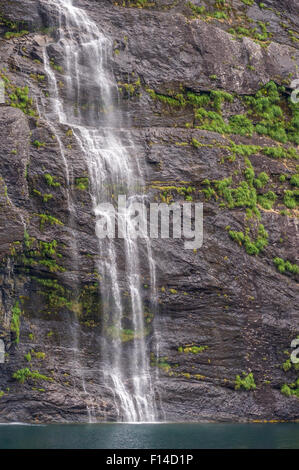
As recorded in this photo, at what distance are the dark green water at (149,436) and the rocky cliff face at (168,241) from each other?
148cm

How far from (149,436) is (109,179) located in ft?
37.6

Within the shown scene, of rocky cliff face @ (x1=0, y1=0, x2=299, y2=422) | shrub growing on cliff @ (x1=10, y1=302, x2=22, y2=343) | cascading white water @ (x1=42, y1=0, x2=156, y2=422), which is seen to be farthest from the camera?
cascading white water @ (x1=42, y1=0, x2=156, y2=422)

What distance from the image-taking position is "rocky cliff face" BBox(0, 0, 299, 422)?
1135 inches

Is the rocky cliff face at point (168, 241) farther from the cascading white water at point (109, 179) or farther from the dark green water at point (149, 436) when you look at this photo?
the dark green water at point (149, 436)

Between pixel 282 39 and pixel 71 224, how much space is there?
1729cm

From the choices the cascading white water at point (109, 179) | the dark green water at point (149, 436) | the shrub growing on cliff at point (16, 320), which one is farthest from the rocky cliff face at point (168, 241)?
the dark green water at point (149, 436)

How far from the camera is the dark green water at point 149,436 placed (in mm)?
23141

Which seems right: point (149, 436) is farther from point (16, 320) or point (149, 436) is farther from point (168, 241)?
point (168, 241)

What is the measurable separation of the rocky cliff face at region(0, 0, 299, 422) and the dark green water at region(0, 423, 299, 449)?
1.48 m

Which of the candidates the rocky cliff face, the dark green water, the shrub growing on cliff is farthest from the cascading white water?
the shrub growing on cliff

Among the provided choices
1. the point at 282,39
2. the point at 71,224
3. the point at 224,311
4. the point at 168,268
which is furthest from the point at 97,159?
the point at 282,39

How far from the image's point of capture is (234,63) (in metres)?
36.8

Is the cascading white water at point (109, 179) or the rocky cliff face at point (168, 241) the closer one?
the rocky cliff face at point (168, 241)

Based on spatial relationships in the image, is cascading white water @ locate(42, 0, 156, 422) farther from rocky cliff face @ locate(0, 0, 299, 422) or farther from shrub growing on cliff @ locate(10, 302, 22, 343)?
shrub growing on cliff @ locate(10, 302, 22, 343)
